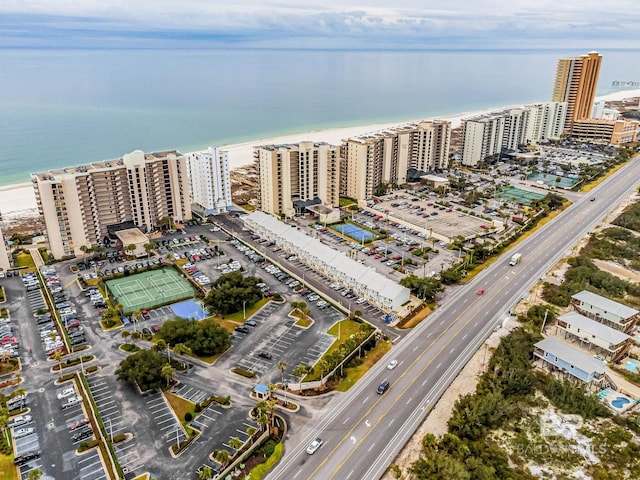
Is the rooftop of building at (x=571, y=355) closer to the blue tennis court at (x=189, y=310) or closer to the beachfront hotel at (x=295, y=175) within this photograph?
the blue tennis court at (x=189, y=310)

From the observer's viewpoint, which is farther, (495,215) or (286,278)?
(495,215)

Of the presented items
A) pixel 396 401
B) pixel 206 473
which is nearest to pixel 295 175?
pixel 396 401

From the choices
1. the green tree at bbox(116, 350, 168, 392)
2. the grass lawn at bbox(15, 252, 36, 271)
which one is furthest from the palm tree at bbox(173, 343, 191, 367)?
the grass lawn at bbox(15, 252, 36, 271)

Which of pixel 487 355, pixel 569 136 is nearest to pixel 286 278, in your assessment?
pixel 487 355

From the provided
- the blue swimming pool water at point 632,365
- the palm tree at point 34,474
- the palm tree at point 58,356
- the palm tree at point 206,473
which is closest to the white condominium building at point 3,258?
the palm tree at point 58,356

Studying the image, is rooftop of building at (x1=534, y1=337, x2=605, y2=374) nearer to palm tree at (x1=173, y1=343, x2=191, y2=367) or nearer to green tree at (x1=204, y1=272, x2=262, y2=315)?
green tree at (x1=204, y1=272, x2=262, y2=315)

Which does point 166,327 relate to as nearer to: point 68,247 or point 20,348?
point 20,348

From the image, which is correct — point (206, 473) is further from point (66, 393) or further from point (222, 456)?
point (66, 393)
